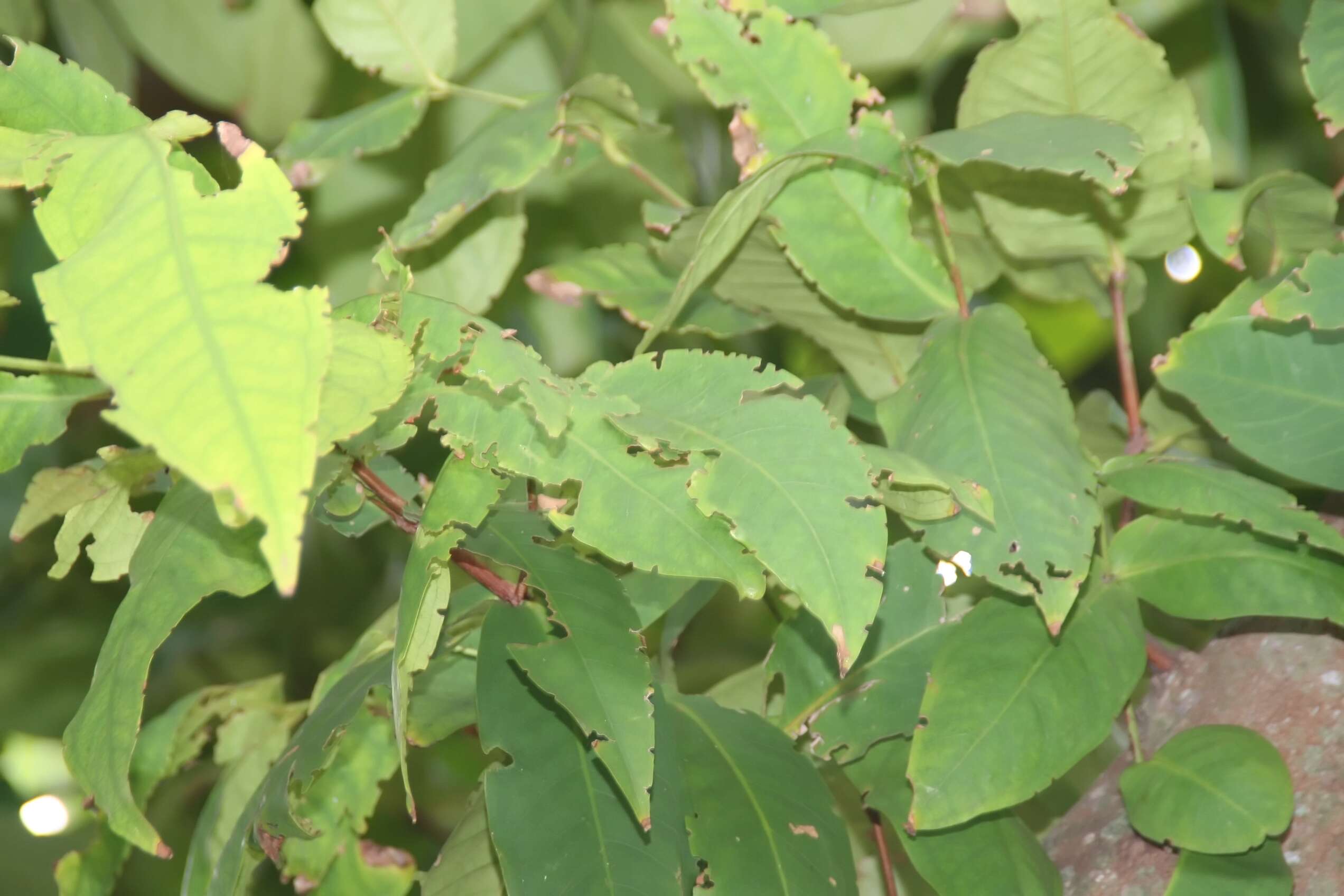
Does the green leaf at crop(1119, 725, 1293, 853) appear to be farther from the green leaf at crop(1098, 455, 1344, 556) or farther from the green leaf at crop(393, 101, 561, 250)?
the green leaf at crop(393, 101, 561, 250)

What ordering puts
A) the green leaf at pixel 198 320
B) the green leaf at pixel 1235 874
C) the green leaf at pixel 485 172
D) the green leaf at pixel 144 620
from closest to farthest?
the green leaf at pixel 198 320
the green leaf at pixel 144 620
the green leaf at pixel 1235 874
the green leaf at pixel 485 172

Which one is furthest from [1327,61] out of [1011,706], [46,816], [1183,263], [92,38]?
[46,816]

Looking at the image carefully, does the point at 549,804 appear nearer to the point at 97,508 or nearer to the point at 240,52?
the point at 97,508

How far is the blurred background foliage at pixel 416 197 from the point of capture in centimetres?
74

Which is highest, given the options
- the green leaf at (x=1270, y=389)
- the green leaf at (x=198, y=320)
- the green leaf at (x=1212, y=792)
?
the green leaf at (x=198, y=320)

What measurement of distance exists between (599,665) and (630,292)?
277 mm

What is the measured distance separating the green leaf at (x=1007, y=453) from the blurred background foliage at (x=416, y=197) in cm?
25

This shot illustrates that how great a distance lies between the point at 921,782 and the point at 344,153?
17.4 inches

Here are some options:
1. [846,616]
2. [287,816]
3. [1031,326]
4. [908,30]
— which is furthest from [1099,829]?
[1031,326]

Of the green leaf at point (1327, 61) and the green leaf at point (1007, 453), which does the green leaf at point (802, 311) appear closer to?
the green leaf at point (1007, 453)

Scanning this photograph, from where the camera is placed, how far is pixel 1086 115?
52 cm

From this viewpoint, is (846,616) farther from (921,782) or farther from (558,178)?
(558,178)

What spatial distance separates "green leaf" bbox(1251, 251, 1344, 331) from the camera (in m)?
0.45

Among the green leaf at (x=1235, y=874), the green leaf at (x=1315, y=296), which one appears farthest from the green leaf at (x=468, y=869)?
the green leaf at (x=1315, y=296)
